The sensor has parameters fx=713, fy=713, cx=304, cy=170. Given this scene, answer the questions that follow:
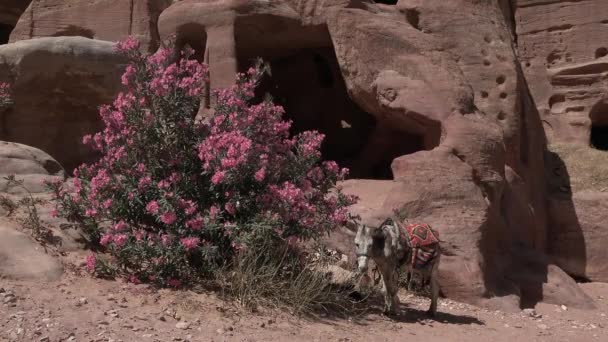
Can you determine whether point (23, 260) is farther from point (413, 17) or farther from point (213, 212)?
point (413, 17)

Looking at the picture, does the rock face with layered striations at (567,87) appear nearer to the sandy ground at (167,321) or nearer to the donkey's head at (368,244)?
the sandy ground at (167,321)

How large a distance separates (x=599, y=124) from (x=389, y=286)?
957 cm

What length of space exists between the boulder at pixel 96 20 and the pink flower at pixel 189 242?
25.3ft

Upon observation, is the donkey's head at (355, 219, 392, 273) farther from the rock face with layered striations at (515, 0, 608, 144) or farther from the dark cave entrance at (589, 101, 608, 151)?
the dark cave entrance at (589, 101, 608, 151)

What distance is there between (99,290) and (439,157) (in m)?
4.66

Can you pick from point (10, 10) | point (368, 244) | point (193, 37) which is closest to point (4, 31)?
point (10, 10)

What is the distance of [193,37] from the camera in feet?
36.1

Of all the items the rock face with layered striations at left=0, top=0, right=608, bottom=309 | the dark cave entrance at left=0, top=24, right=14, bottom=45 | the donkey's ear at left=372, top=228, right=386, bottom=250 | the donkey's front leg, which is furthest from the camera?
the dark cave entrance at left=0, top=24, right=14, bottom=45

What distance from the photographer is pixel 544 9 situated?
1424cm

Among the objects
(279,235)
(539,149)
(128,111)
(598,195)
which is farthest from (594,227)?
(128,111)

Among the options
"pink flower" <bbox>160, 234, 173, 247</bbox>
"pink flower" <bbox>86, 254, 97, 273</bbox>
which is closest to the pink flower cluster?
"pink flower" <bbox>86, 254, 97, 273</bbox>

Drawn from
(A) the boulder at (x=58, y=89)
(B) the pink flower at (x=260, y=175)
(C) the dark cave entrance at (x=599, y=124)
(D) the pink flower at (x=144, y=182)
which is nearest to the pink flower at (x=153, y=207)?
(D) the pink flower at (x=144, y=182)

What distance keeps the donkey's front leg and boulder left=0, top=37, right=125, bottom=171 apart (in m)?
5.63

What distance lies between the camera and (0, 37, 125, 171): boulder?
10078 millimetres
